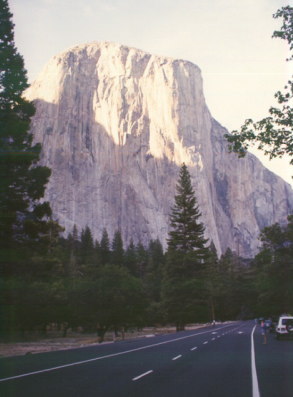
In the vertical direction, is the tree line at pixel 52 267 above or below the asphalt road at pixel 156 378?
above

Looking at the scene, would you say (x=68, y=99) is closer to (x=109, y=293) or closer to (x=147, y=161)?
(x=147, y=161)

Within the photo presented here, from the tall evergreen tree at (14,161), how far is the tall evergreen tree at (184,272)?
121 ft

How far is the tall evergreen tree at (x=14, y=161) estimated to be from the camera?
87.8 ft

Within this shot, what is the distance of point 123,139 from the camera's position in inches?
5768

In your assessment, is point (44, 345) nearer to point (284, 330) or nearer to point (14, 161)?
point (14, 161)

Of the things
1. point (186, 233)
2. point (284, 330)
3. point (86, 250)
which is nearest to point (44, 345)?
point (284, 330)

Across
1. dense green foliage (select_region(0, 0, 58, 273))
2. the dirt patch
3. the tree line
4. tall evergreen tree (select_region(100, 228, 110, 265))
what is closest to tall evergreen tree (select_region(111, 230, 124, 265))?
tall evergreen tree (select_region(100, 228, 110, 265))

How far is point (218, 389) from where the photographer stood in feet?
32.7

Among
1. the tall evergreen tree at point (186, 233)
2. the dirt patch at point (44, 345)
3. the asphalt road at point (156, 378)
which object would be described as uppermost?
the tall evergreen tree at point (186, 233)

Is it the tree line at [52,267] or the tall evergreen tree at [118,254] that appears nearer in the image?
the tree line at [52,267]

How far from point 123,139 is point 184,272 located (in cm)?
8348

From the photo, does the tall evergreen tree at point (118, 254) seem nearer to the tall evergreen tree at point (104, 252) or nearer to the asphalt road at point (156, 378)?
the tall evergreen tree at point (104, 252)

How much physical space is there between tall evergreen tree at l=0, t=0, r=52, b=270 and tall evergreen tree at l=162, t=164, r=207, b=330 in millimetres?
36880

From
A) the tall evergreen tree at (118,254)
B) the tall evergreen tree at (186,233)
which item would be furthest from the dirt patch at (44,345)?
the tall evergreen tree at (118,254)
